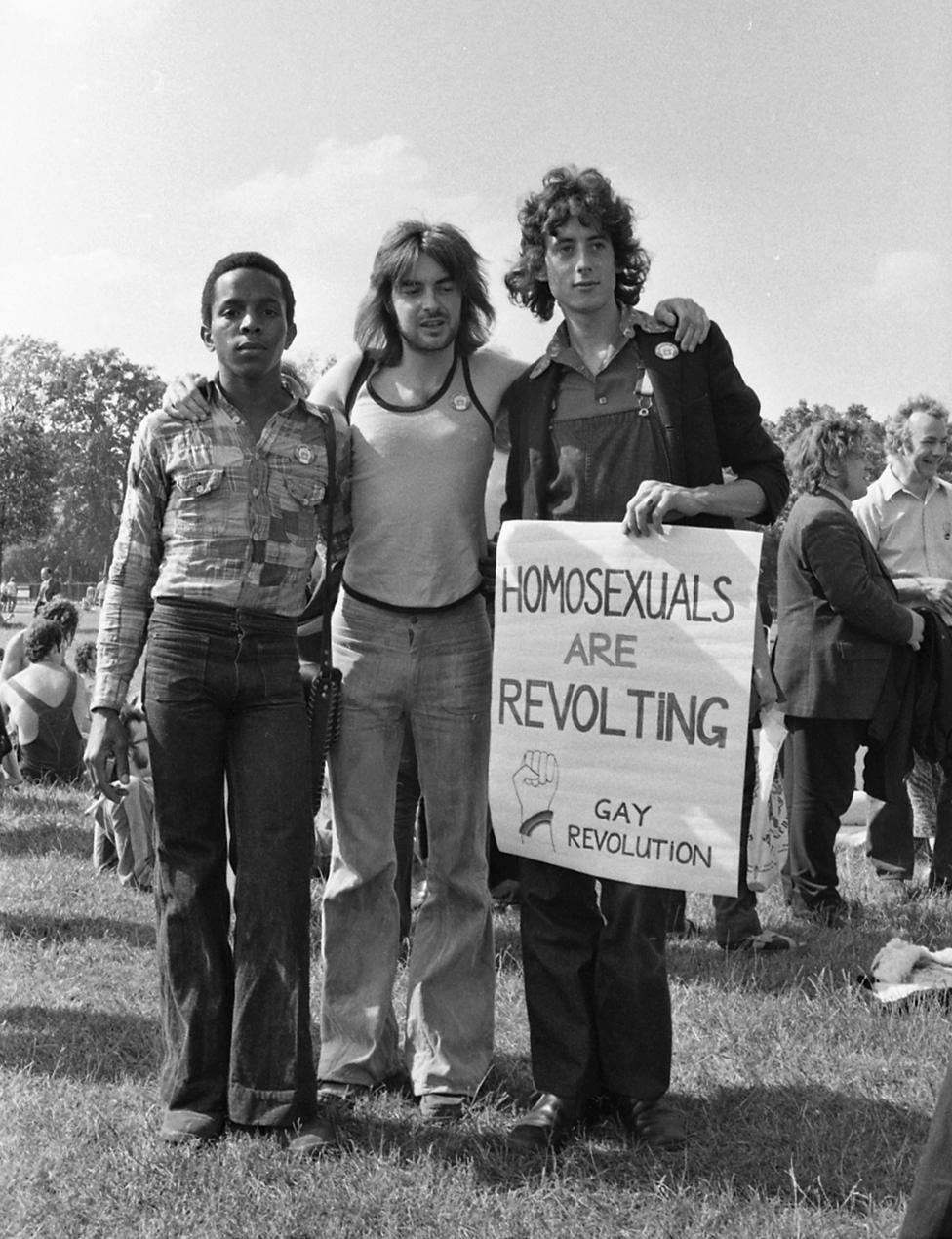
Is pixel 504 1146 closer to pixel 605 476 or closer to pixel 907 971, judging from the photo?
pixel 605 476

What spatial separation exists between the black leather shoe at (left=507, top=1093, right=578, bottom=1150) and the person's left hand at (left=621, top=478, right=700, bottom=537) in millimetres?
1517

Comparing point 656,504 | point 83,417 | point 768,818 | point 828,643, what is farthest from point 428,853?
point 83,417

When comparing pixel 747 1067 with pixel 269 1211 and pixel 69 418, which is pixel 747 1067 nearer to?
pixel 269 1211

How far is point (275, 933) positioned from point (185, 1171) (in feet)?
1.98

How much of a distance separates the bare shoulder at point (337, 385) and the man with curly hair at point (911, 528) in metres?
4.05

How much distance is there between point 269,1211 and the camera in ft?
10.2

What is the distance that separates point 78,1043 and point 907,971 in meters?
2.91

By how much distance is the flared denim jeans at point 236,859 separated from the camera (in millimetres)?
3484

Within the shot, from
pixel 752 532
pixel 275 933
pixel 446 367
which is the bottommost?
pixel 275 933

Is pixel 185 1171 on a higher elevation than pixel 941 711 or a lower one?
lower

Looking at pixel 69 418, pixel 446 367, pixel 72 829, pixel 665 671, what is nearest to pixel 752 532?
pixel 665 671

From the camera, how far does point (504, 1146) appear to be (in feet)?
11.4

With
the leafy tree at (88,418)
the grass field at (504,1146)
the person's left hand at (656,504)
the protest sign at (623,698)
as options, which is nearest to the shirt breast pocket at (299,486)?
the protest sign at (623,698)

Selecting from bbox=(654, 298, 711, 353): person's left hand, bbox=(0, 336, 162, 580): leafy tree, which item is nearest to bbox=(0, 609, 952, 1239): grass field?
bbox=(654, 298, 711, 353): person's left hand
